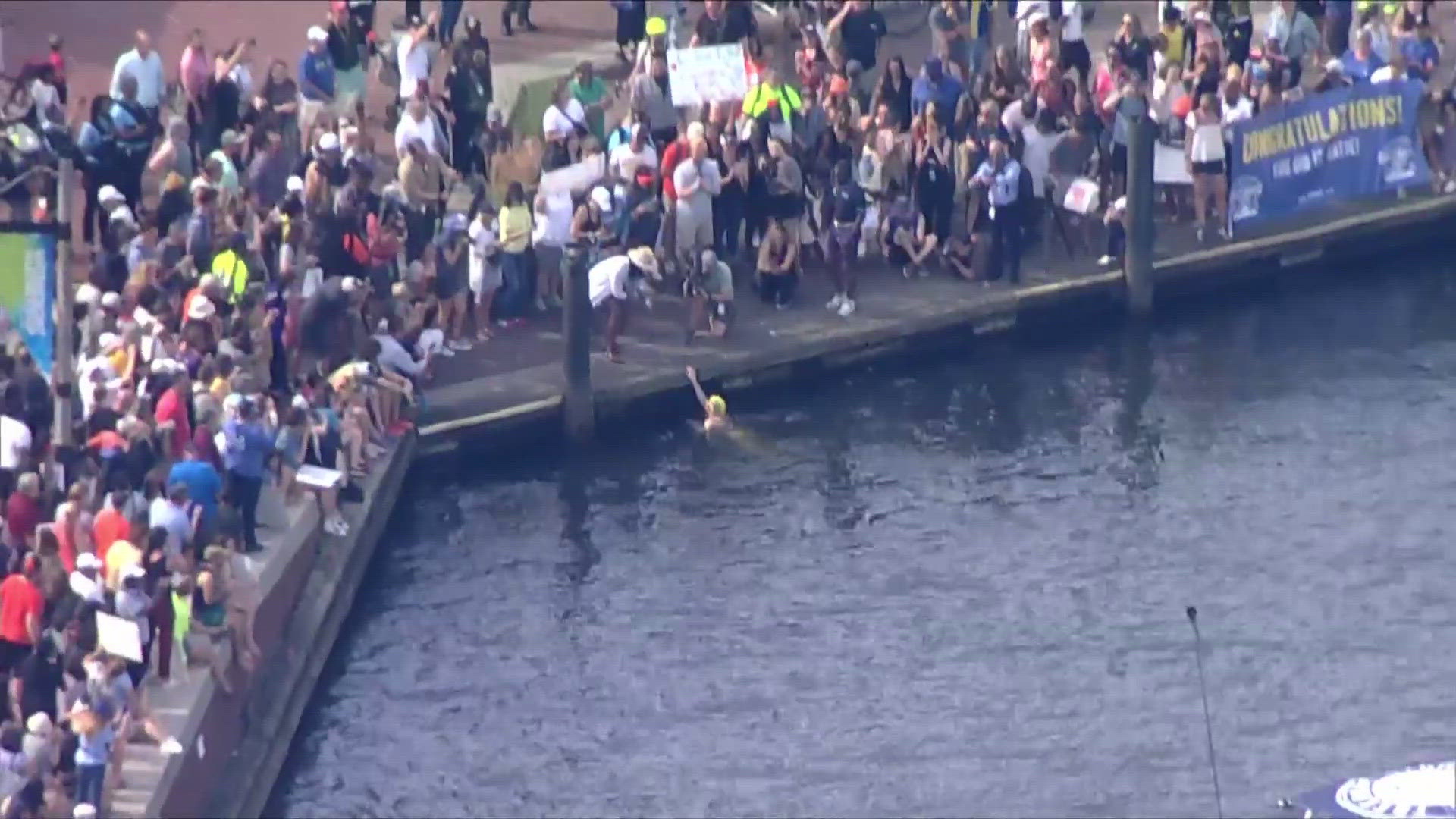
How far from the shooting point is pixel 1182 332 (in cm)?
3941

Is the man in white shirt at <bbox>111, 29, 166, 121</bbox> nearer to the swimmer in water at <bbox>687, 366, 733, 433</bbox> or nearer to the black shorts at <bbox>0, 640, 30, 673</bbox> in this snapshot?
the swimmer in water at <bbox>687, 366, 733, 433</bbox>

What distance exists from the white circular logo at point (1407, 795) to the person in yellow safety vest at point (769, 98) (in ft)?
44.0

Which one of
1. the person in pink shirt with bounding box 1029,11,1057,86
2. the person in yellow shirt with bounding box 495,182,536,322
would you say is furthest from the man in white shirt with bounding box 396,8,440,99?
the person in pink shirt with bounding box 1029,11,1057,86

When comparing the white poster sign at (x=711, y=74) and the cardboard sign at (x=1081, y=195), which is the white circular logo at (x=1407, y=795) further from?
the white poster sign at (x=711, y=74)

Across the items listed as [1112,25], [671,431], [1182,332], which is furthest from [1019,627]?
[1112,25]

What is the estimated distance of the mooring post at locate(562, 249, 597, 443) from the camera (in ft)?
114

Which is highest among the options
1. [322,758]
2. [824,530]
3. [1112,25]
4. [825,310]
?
[1112,25]

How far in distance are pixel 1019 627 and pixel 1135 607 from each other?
1163 millimetres

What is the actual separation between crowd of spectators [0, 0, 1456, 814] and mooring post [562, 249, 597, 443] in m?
0.20

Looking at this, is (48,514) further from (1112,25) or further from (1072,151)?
(1112,25)

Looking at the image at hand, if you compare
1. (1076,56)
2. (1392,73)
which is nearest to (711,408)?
(1076,56)

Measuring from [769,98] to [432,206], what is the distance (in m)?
3.88

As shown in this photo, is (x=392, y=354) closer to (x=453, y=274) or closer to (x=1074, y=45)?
(x=453, y=274)

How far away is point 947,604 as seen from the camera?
32344mm
